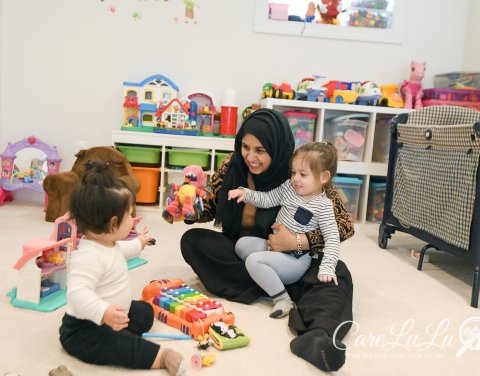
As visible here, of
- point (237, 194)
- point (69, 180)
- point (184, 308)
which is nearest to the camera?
point (184, 308)

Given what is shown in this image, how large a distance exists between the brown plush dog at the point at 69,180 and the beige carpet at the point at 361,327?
1.18 ft

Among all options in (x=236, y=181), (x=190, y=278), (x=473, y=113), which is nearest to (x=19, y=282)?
(x=190, y=278)

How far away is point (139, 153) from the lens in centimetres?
328

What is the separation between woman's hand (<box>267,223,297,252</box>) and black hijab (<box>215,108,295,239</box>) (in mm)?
107

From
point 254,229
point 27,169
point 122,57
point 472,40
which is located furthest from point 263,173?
point 472,40

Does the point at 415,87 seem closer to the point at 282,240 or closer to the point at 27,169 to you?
the point at 282,240

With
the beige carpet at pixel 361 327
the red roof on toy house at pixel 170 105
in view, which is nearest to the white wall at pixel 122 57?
the red roof on toy house at pixel 170 105

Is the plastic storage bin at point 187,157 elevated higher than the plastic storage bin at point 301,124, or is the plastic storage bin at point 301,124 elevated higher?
the plastic storage bin at point 301,124

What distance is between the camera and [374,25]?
3.63 m

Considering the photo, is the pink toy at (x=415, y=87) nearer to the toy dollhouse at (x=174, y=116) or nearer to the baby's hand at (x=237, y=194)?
the toy dollhouse at (x=174, y=116)

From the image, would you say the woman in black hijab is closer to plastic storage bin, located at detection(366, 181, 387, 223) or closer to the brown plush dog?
→ the brown plush dog

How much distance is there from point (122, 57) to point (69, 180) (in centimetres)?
105

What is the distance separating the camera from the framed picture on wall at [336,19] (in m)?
3.54

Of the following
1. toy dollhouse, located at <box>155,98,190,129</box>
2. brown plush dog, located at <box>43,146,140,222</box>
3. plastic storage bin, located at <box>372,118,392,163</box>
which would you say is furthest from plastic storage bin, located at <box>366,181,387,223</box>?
brown plush dog, located at <box>43,146,140,222</box>
